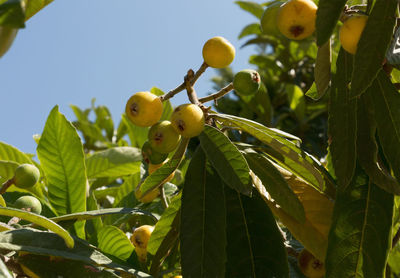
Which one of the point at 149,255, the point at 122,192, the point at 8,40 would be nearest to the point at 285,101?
the point at 122,192

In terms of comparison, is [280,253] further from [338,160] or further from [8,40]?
[8,40]

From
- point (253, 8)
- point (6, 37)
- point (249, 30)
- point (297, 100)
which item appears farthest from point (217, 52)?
point (249, 30)

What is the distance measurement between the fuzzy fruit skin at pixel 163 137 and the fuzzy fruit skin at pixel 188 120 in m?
0.03

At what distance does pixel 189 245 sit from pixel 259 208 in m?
0.26

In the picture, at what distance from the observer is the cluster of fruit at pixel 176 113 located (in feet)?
4.42

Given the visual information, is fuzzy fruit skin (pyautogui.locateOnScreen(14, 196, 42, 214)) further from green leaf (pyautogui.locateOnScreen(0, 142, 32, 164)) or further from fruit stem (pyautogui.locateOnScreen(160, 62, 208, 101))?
green leaf (pyautogui.locateOnScreen(0, 142, 32, 164))

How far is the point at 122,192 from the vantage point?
2.15 metres

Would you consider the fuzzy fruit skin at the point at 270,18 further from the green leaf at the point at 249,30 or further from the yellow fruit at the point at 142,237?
the green leaf at the point at 249,30

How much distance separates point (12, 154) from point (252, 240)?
1200 mm

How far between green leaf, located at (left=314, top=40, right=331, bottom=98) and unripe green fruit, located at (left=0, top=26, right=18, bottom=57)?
858mm

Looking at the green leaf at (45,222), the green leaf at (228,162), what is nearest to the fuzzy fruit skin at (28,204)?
the green leaf at (45,222)

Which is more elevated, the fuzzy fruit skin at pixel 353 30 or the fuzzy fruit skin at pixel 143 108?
the fuzzy fruit skin at pixel 353 30

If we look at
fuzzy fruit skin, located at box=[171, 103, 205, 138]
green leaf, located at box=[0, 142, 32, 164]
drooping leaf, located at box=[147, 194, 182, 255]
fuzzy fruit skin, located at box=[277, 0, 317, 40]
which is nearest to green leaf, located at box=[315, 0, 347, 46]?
fuzzy fruit skin, located at box=[277, 0, 317, 40]

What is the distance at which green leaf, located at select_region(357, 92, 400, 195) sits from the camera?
1262mm
